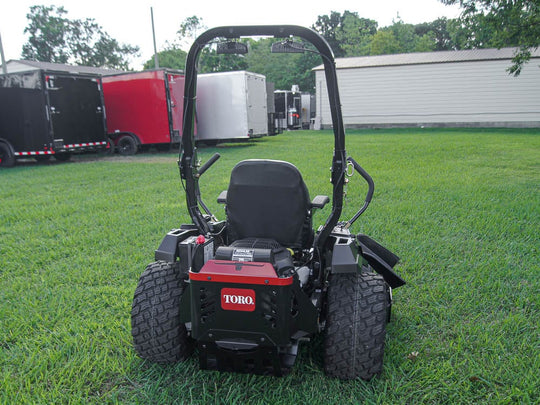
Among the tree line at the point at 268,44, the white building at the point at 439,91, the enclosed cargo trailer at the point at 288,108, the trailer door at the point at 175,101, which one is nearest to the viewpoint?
the trailer door at the point at 175,101

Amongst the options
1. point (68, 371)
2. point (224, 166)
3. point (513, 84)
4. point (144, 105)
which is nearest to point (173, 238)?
point (68, 371)

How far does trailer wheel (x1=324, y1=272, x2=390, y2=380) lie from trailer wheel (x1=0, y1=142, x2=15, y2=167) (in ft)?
44.6

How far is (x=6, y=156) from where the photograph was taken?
1355cm

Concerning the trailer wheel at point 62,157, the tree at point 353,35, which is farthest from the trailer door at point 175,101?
the tree at point 353,35

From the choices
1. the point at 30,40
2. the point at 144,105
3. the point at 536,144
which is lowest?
the point at 536,144

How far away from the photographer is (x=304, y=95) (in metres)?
32.6

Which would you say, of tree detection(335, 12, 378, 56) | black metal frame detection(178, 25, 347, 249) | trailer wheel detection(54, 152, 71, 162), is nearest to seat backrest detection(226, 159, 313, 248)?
black metal frame detection(178, 25, 347, 249)

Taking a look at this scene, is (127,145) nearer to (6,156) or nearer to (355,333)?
(6,156)

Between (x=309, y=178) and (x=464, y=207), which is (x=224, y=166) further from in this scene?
(x=464, y=207)

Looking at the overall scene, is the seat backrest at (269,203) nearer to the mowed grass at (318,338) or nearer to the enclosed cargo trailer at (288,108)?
the mowed grass at (318,338)

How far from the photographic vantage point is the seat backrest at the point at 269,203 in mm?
2744

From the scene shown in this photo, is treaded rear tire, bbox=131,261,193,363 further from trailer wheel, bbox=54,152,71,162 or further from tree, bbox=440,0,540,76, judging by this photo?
trailer wheel, bbox=54,152,71,162

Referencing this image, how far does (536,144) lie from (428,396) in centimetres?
1637

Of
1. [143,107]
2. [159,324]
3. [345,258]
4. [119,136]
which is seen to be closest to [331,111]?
[345,258]
